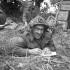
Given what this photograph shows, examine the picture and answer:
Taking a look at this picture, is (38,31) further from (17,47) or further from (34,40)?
(17,47)

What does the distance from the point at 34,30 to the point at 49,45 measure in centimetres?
52

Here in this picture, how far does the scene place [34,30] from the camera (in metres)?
3.08

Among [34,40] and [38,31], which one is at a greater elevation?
[38,31]

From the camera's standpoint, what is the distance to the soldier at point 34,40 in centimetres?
301

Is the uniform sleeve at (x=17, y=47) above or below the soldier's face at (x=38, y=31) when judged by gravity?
below

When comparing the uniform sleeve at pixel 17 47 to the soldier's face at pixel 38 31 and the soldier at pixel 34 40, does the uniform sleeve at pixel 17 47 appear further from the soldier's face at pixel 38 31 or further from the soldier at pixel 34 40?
the soldier's face at pixel 38 31

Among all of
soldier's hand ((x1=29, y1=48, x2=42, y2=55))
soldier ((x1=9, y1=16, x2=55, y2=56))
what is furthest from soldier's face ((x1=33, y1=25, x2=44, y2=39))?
soldier's hand ((x1=29, y1=48, x2=42, y2=55))

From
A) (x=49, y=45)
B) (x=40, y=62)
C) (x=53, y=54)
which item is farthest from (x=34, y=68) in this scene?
(x=49, y=45)

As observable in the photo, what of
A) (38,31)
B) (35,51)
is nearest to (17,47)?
(35,51)

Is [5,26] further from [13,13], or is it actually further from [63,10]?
[13,13]

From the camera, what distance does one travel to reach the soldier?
118 inches

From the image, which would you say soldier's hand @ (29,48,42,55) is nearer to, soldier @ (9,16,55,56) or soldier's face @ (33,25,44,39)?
soldier @ (9,16,55,56)

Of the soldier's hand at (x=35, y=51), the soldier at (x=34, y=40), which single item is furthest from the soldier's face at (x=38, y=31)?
the soldier's hand at (x=35, y=51)

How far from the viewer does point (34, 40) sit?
3.25 meters
